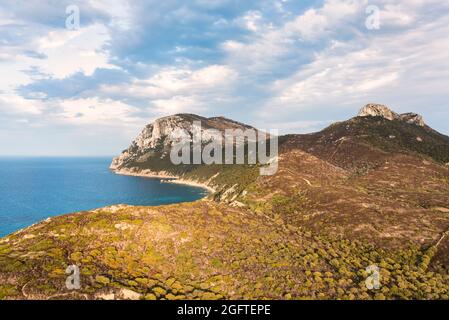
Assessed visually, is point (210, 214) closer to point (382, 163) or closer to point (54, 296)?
point (54, 296)

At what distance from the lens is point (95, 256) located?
30047 millimetres

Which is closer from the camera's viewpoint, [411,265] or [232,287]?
[232,287]

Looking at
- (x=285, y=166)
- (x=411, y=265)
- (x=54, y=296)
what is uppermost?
(x=285, y=166)

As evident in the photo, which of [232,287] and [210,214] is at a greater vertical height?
[210,214]

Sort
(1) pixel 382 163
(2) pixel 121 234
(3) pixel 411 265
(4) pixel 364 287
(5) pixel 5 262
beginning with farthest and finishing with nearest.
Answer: (1) pixel 382 163 → (3) pixel 411 265 → (2) pixel 121 234 → (4) pixel 364 287 → (5) pixel 5 262

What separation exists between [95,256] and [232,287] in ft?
46.3

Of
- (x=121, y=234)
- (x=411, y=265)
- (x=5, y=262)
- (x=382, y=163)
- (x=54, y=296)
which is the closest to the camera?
(x=54, y=296)

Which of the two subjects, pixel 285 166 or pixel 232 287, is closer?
pixel 232 287

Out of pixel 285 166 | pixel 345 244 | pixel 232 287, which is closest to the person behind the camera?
pixel 232 287

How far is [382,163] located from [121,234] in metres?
128
